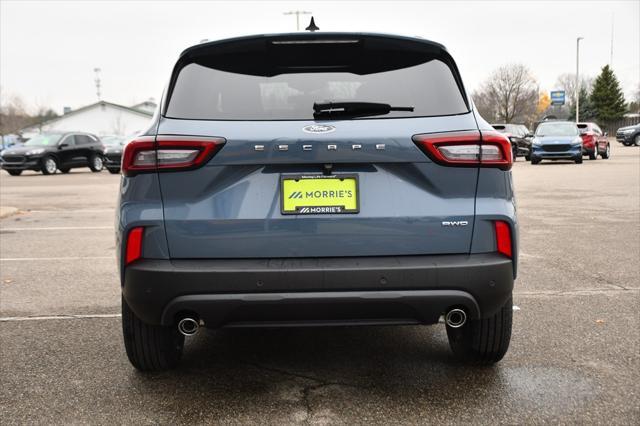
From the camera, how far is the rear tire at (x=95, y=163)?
2767 centimetres

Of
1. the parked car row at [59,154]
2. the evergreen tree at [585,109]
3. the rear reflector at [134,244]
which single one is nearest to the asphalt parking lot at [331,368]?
the rear reflector at [134,244]

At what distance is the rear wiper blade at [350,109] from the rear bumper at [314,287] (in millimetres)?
674

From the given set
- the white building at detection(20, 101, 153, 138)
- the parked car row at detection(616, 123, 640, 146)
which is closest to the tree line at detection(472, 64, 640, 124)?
the parked car row at detection(616, 123, 640, 146)

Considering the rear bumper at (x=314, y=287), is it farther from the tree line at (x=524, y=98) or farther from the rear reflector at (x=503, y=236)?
the tree line at (x=524, y=98)

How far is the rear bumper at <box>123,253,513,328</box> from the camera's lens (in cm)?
292

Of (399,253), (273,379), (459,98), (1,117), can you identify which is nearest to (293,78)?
(459,98)

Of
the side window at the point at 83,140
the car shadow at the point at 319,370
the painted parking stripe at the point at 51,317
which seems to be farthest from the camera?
the side window at the point at 83,140

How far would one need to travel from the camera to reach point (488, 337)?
351 centimetres

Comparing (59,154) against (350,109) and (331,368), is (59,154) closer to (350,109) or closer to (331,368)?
(331,368)

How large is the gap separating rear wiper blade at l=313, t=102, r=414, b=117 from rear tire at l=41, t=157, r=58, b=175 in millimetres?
25183

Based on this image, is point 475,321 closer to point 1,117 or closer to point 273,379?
point 273,379

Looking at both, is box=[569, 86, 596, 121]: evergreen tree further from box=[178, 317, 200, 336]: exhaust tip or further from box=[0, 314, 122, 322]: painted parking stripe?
box=[178, 317, 200, 336]: exhaust tip

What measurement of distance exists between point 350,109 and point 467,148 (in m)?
0.56

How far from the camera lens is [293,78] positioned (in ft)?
10.6
